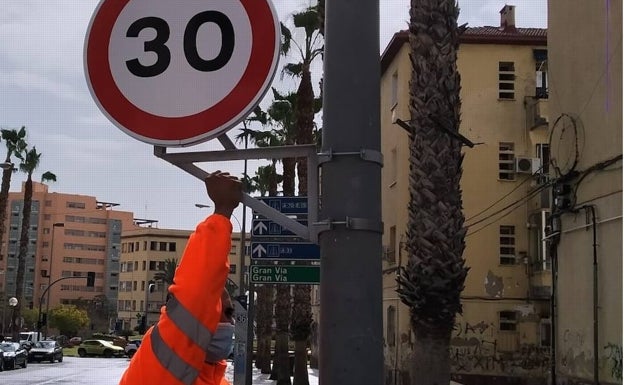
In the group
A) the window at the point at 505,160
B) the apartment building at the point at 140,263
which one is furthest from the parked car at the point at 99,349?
the window at the point at 505,160

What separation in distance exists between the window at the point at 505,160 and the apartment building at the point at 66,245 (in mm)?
105923

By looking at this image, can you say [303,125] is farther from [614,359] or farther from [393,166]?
[614,359]

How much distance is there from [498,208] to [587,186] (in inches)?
497

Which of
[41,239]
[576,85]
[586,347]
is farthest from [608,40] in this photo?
[41,239]

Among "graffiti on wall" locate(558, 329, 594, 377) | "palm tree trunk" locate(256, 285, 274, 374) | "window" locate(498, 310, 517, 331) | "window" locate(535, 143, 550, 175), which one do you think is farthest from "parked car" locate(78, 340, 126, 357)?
"graffiti on wall" locate(558, 329, 594, 377)

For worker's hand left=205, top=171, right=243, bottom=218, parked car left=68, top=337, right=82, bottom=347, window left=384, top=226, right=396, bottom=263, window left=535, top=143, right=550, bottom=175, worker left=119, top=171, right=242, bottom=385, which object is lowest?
parked car left=68, top=337, right=82, bottom=347

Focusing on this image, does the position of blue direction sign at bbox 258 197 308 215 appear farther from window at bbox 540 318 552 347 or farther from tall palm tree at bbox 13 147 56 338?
tall palm tree at bbox 13 147 56 338

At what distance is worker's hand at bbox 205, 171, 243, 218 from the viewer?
2.27 meters

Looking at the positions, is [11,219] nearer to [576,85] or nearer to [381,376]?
[576,85]

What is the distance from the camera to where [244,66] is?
254cm

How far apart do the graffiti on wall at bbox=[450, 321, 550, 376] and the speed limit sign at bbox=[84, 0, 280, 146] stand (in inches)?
1007

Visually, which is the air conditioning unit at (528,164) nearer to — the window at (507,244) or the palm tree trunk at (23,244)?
the window at (507,244)

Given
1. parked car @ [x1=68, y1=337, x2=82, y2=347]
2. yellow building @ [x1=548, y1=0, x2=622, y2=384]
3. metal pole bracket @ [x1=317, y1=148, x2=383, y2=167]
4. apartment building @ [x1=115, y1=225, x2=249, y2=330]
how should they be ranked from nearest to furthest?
metal pole bracket @ [x1=317, y1=148, x2=383, y2=167], yellow building @ [x1=548, y1=0, x2=622, y2=384], parked car @ [x1=68, y1=337, x2=82, y2=347], apartment building @ [x1=115, y1=225, x2=249, y2=330]

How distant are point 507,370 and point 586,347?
459 inches
